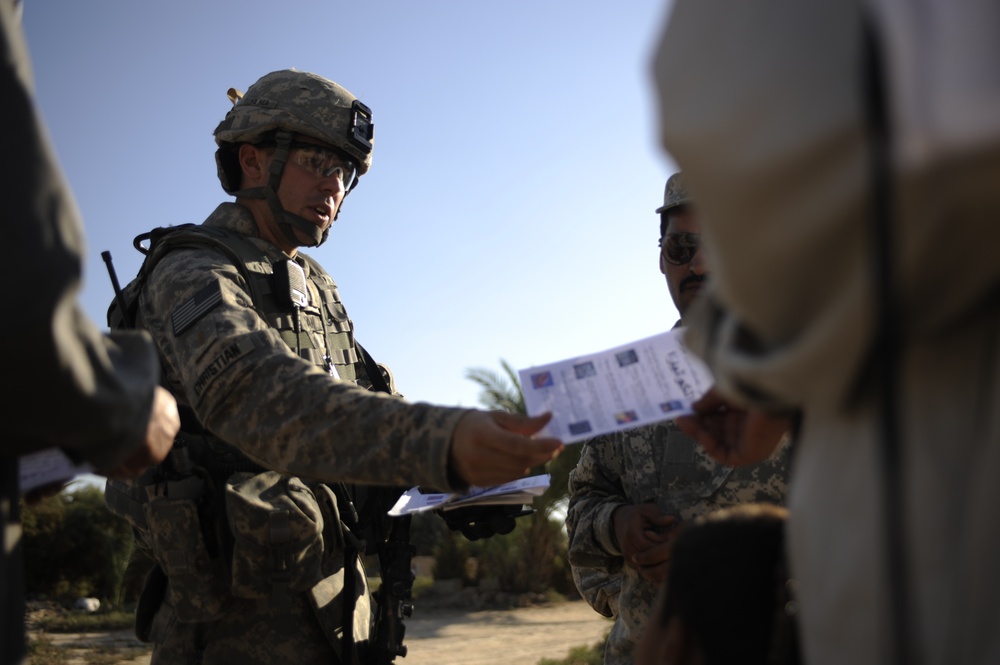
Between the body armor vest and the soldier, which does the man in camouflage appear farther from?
the body armor vest

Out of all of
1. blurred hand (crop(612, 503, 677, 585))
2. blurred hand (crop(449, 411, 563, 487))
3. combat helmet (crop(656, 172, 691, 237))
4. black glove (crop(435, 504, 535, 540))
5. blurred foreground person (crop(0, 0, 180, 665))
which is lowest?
blurred hand (crop(612, 503, 677, 585))

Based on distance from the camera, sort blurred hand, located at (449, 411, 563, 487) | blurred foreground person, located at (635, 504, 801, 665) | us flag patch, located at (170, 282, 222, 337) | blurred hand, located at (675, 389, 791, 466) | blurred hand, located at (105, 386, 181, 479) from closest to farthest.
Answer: blurred foreground person, located at (635, 504, 801, 665) < blurred hand, located at (105, 386, 181, 479) < blurred hand, located at (675, 389, 791, 466) < blurred hand, located at (449, 411, 563, 487) < us flag patch, located at (170, 282, 222, 337)

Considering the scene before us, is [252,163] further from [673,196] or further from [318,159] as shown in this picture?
[673,196]

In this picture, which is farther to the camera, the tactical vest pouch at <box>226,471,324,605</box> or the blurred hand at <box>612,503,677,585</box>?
the blurred hand at <box>612,503,677,585</box>

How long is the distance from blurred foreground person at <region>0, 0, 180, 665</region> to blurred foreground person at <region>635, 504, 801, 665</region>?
108 centimetres

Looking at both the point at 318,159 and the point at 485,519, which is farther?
the point at 318,159

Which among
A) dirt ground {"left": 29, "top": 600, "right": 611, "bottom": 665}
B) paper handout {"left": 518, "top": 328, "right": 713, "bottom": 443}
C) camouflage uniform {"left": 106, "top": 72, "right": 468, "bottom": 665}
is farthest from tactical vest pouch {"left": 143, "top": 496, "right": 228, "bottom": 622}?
dirt ground {"left": 29, "top": 600, "right": 611, "bottom": 665}

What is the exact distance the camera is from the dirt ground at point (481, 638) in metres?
12.0

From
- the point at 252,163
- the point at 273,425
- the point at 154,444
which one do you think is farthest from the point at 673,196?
the point at 154,444

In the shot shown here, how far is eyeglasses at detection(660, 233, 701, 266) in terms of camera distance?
14.0 ft

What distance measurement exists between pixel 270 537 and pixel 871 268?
9.07 ft

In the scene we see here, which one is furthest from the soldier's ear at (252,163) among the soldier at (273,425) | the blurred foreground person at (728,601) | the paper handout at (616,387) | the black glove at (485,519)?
the blurred foreground person at (728,601)

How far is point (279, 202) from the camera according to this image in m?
4.23

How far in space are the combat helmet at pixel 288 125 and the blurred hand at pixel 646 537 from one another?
1.80 meters
